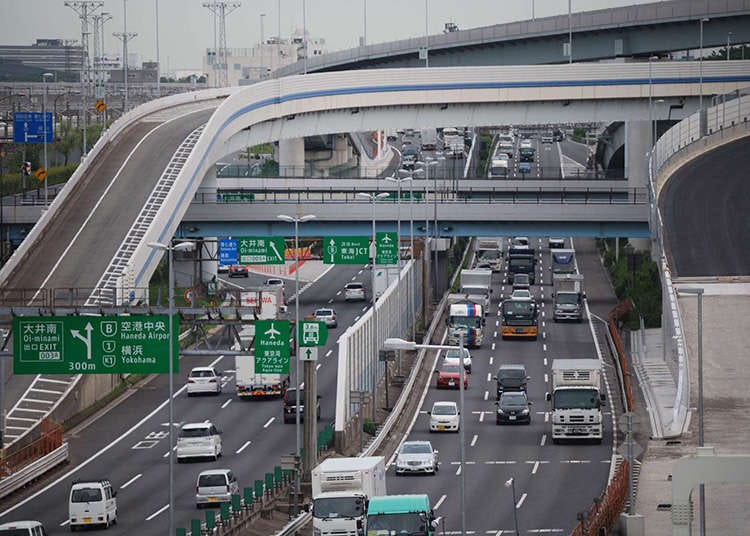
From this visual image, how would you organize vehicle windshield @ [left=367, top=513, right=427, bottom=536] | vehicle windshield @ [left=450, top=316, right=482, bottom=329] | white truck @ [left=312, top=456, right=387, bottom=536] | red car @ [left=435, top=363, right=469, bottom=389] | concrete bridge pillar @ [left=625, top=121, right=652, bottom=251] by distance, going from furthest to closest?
concrete bridge pillar @ [left=625, top=121, right=652, bottom=251] → vehicle windshield @ [left=450, top=316, right=482, bottom=329] → red car @ [left=435, top=363, right=469, bottom=389] → white truck @ [left=312, top=456, right=387, bottom=536] → vehicle windshield @ [left=367, top=513, right=427, bottom=536]

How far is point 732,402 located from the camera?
6034cm

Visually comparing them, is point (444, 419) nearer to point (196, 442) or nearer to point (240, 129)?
point (196, 442)

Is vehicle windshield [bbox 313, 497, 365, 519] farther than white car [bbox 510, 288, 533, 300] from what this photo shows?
No

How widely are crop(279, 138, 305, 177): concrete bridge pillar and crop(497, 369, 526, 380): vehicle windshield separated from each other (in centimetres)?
6540

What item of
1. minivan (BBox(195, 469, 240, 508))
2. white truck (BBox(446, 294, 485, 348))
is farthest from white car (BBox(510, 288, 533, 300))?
minivan (BBox(195, 469, 240, 508))

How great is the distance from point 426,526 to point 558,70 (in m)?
82.5

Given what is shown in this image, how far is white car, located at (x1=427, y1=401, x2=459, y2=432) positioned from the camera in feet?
225

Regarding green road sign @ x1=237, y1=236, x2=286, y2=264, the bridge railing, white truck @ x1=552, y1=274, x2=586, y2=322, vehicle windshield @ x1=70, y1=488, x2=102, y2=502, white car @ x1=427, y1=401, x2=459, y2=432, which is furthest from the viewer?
white truck @ x1=552, y1=274, x2=586, y2=322

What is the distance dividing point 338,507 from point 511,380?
2940 centimetres

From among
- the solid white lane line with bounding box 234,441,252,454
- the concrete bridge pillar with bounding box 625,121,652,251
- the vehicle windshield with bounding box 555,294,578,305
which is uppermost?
the concrete bridge pillar with bounding box 625,121,652,251

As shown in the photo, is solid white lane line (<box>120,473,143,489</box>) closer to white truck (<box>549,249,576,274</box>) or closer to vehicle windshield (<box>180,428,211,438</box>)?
vehicle windshield (<box>180,428,211,438</box>)

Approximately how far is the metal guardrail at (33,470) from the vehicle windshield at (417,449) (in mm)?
13345

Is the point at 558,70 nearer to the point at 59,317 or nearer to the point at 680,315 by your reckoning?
the point at 680,315

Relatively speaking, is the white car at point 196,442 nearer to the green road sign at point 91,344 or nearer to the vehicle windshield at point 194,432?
the vehicle windshield at point 194,432
